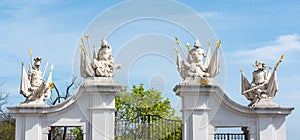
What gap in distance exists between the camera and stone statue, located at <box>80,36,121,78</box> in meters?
18.6

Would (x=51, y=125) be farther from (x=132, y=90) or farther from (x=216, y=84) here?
(x=132, y=90)

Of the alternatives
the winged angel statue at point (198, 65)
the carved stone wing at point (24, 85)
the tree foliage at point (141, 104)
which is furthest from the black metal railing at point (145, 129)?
the tree foliage at point (141, 104)

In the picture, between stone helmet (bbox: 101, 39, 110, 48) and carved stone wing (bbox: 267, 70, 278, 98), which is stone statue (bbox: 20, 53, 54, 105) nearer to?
stone helmet (bbox: 101, 39, 110, 48)

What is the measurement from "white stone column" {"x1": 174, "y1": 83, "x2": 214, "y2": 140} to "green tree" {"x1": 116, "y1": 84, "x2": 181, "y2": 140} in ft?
2.57

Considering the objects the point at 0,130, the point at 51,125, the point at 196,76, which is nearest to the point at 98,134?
the point at 51,125

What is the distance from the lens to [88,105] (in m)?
18.4

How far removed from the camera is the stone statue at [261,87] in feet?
62.1

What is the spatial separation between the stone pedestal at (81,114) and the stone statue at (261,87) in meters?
4.59

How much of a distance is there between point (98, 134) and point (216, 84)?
14.2ft

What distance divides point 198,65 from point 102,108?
3616 millimetres

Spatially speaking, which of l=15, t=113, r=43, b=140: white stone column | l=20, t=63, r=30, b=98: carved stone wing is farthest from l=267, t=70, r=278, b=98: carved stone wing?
l=20, t=63, r=30, b=98: carved stone wing

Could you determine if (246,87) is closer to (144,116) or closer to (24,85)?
(144,116)

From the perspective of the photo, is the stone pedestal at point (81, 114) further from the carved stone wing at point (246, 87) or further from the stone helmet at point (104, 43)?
the carved stone wing at point (246, 87)

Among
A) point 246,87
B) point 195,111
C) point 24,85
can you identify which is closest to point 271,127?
point 246,87
